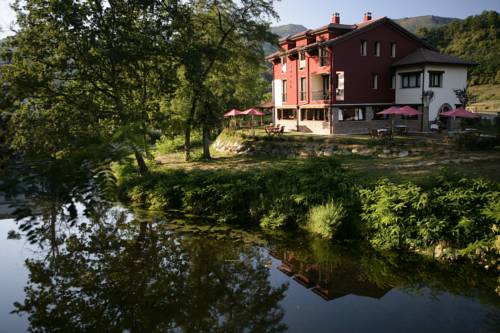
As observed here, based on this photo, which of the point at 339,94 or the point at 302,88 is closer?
the point at 339,94

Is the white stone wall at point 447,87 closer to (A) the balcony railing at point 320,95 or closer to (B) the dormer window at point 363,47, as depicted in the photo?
(B) the dormer window at point 363,47

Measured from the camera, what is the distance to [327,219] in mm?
14336

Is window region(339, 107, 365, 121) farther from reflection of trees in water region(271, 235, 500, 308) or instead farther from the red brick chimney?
reflection of trees in water region(271, 235, 500, 308)

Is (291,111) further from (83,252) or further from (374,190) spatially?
(83,252)

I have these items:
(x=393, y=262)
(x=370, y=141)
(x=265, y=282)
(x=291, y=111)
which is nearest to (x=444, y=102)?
(x=370, y=141)

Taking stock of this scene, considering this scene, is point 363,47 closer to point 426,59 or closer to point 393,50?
point 393,50

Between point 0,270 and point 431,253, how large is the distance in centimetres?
1396

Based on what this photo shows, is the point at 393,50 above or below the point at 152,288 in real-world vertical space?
above

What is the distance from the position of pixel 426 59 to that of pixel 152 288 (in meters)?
30.0

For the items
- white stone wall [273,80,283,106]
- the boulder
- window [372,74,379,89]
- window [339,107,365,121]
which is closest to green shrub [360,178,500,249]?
the boulder

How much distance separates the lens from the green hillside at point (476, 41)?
6512cm

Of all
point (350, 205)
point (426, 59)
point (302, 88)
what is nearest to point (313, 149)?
point (302, 88)

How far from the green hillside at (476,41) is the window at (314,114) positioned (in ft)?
139

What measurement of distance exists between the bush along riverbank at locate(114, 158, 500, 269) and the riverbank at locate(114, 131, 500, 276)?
0.09ft
